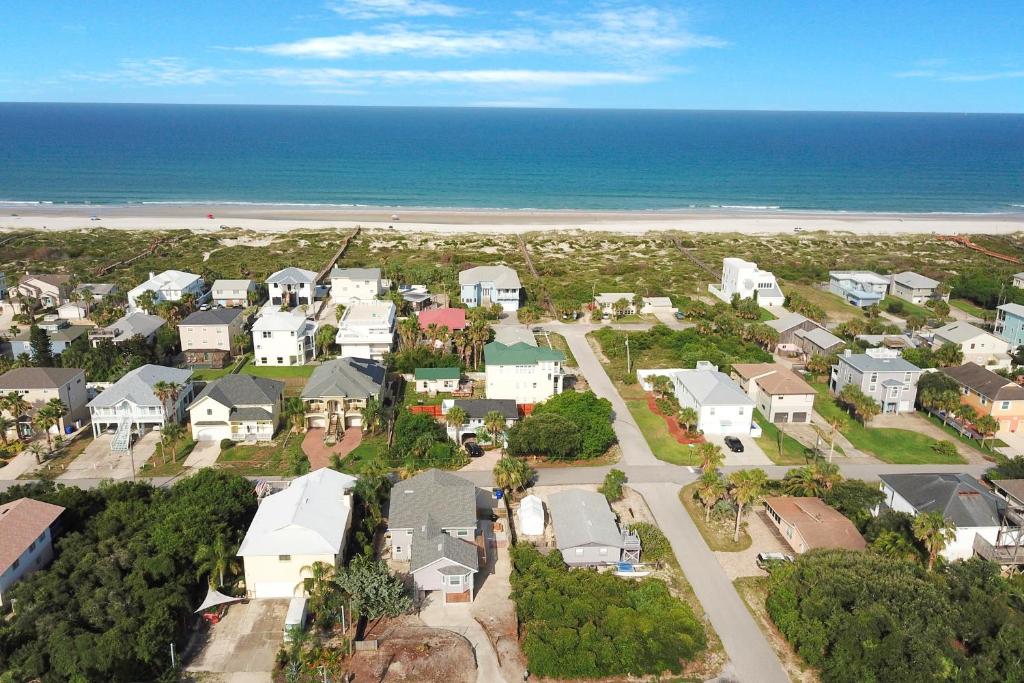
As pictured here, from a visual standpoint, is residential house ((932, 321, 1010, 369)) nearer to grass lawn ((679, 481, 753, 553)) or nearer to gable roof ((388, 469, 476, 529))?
grass lawn ((679, 481, 753, 553))

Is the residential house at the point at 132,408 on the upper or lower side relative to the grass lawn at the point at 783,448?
upper

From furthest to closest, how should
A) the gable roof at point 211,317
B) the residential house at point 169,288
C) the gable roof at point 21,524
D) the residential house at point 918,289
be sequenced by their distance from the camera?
the residential house at point 918,289 < the residential house at point 169,288 < the gable roof at point 211,317 < the gable roof at point 21,524

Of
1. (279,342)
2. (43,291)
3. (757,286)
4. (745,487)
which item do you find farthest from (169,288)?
(757,286)

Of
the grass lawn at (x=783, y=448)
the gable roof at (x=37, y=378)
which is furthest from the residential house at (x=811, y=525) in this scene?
the gable roof at (x=37, y=378)

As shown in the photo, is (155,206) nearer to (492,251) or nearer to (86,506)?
(492,251)

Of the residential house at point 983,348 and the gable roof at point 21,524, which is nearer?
the gable roof at point 21,524

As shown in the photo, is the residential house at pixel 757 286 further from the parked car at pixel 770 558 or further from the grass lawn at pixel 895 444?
the parked car at pixel 770 558
